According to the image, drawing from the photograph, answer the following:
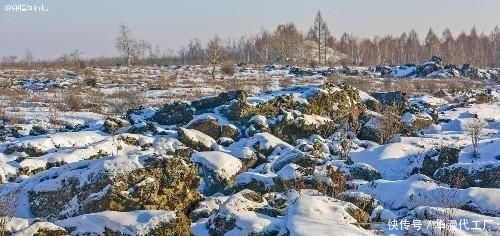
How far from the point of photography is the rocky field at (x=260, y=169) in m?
6.23

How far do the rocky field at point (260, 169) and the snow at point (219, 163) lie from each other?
28 mm

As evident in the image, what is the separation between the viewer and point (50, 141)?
37.4 ft

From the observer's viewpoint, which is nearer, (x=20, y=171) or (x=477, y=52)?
(x=20, y=171)

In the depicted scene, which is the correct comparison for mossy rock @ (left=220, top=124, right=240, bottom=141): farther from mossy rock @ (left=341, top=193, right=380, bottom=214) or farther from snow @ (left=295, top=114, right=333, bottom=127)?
mossy rock @ (left=341, top=193, right=380, bottom=214)

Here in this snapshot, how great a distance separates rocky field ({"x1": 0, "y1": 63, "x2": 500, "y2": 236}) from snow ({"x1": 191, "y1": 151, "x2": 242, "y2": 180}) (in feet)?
0.09

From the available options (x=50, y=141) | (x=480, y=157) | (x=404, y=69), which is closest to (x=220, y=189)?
(x=50, y=141)

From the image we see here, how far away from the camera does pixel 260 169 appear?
10.0 m

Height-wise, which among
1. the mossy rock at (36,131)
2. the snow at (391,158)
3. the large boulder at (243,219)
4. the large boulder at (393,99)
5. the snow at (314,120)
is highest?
the large boulder at (393,99)

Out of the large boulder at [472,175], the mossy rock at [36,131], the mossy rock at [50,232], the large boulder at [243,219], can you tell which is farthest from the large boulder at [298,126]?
the mossy rock at [50,232]

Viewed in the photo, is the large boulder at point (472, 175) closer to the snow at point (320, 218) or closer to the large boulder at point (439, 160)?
the large boulder at point (439, 160)

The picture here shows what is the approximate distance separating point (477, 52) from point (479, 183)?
71042 mm

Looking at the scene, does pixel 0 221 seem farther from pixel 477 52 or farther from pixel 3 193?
Result: pixel 477 52

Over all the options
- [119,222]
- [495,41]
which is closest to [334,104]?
[119,222]

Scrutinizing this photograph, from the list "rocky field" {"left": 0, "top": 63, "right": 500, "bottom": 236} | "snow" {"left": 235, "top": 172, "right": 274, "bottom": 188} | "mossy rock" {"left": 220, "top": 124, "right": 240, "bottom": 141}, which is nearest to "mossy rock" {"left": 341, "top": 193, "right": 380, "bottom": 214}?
"rocky field" {"left": 0, "top": 63, "right": 500, "bottom": 236}
